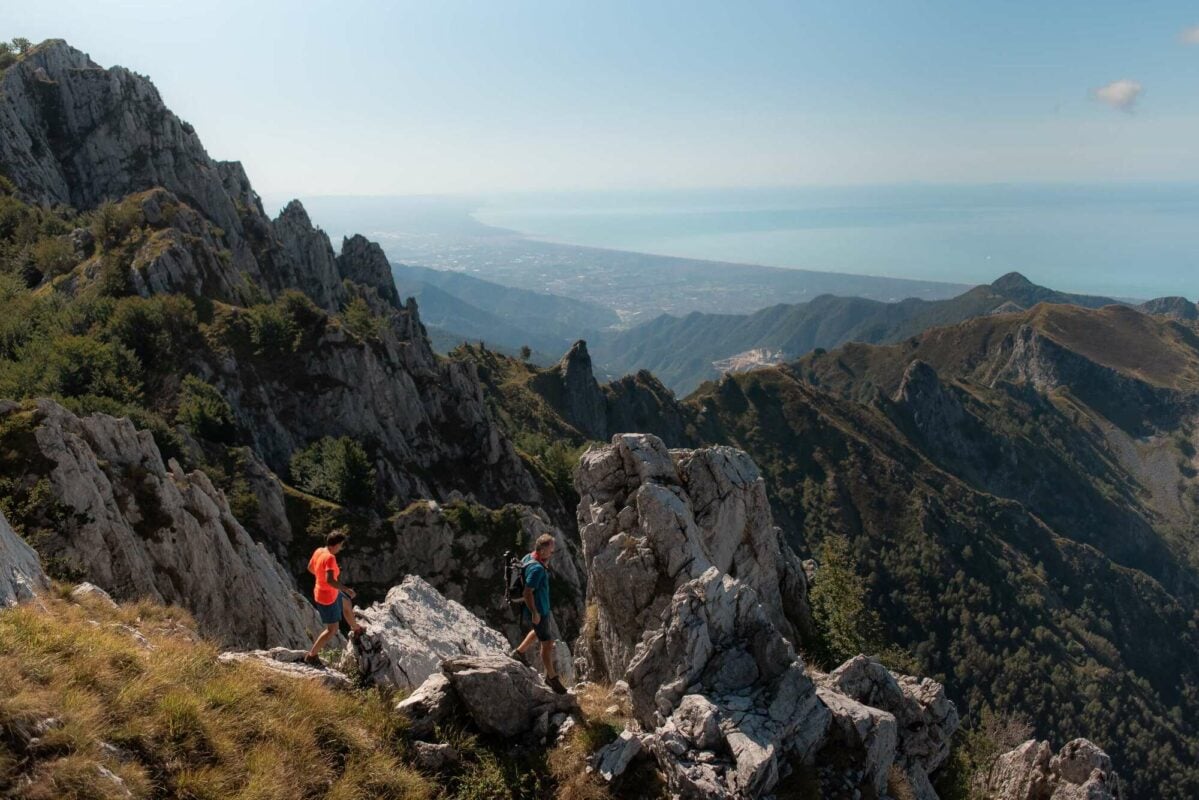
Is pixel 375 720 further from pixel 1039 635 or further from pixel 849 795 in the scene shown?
pixel 1039 635

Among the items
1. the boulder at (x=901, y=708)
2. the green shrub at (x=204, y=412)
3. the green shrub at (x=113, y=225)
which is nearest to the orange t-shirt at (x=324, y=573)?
the boulder at (x=901, y=708)

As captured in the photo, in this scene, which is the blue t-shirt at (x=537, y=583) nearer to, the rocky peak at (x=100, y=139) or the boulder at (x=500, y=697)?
the boulder at (x=500, y=697)

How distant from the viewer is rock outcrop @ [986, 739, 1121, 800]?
18.1 meters

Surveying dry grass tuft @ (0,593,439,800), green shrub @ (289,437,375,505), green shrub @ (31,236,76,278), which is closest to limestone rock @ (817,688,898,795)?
dry grass tuft @ (0,593,439,800)

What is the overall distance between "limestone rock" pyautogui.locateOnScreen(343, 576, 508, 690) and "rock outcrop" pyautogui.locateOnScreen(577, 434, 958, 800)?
191 inches

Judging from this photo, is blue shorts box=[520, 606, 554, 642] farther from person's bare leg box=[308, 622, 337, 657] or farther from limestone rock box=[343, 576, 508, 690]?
person's bare leg box=[308, 622, 337, 657]

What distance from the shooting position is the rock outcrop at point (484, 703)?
498 inches

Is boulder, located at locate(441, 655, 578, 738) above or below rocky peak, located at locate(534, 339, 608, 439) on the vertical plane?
above

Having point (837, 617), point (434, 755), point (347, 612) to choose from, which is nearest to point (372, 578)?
point (837, 617)

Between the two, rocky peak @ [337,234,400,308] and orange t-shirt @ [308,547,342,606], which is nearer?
orange t-shirt @ [308,547,342,606]

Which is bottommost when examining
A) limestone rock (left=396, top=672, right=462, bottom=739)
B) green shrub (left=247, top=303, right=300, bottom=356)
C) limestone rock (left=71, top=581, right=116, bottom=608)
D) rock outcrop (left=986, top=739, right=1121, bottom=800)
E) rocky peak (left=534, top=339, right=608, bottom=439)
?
rocky peak (left=534, top=339, right=608, bottom=439)

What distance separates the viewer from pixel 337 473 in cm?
5559

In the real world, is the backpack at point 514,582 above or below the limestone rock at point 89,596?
above

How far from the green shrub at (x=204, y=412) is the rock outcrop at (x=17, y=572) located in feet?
120
